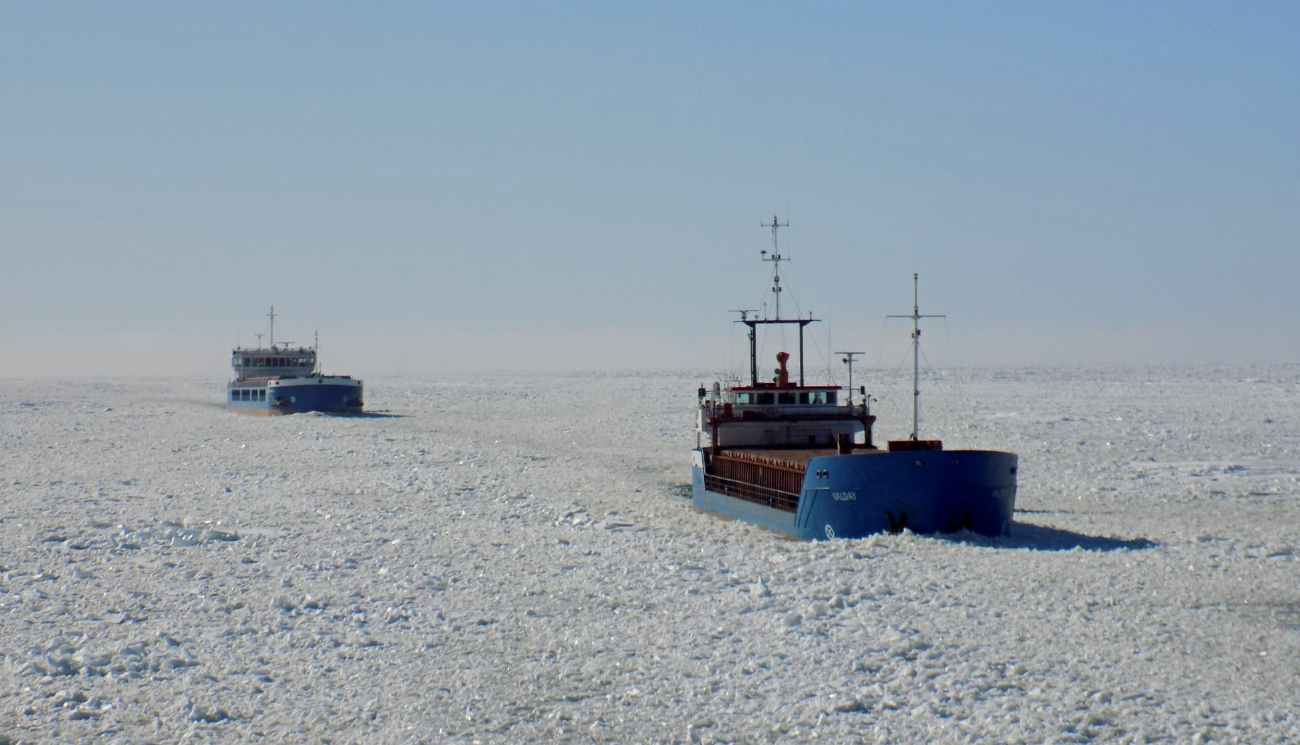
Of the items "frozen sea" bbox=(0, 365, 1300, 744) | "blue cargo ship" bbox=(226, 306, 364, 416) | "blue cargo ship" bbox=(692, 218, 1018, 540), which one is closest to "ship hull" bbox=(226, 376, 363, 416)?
Answer: "blue cargo ship" bbox=(226, 306, 364, 416)

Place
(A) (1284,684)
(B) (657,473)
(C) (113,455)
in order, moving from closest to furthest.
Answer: (A) (1284,684)
(B) (657,473)
(C) (113,455)

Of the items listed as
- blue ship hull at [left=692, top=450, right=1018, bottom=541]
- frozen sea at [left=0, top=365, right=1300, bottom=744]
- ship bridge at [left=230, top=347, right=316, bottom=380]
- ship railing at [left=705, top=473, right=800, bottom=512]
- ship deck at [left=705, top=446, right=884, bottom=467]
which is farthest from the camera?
ship bridge at [left=230, top=347, right=316, bottom=380]

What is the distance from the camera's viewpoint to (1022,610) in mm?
15453

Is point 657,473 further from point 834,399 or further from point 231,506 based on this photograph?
point 231,506

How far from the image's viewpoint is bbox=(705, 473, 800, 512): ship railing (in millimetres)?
22328

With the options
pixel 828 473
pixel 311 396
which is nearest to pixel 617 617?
pixel 828 473

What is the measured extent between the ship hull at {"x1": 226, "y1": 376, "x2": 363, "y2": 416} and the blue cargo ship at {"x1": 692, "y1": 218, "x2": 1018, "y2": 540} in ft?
126

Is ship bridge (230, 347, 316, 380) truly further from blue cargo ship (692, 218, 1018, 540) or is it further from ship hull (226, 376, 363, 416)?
blue cargo ship (692, 218, 1018, 540)

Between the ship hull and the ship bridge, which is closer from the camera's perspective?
the ship hull

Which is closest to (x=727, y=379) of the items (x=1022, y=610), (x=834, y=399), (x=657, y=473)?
(x=834, y=399)

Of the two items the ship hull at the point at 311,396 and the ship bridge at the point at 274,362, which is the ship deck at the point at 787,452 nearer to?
A: the ship hull at the point at 311,396

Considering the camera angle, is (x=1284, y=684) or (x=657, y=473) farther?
(x=657, y=473)

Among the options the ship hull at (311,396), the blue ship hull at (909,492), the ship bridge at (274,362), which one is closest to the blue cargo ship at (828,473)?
the blue ship hull at (909,492)

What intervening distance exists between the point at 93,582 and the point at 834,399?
15958 mm
